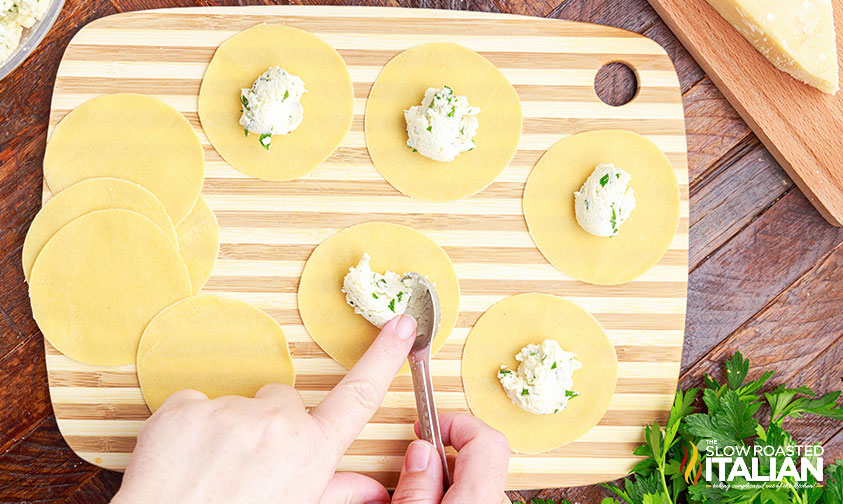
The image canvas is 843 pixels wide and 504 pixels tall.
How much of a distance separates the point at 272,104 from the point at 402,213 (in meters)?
0.49

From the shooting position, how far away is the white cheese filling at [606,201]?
5.33ft

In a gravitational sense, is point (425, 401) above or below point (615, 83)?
below

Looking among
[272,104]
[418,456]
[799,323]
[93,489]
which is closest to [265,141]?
[272,104]

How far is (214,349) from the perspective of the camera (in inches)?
65.3

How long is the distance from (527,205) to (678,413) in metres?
0.78

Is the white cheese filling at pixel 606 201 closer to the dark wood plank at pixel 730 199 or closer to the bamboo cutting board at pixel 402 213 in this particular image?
the bamboo cutting board at pixel 402 213

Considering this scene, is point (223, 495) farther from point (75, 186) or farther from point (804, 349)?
point (804, 349)

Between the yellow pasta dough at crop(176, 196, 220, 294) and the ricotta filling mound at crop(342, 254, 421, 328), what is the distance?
1.36ft

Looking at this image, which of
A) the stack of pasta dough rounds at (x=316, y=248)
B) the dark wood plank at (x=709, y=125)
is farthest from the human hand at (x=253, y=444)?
the dark wood plank at (x=709, y=125)

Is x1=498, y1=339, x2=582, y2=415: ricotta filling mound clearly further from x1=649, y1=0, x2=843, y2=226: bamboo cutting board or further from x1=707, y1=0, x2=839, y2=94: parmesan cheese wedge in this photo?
x1=707, y1=0, x2=839, y2=94: parmesan cheese wedge

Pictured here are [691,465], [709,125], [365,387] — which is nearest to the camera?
[365,387]

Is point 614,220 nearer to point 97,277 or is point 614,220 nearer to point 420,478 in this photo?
point 420,478

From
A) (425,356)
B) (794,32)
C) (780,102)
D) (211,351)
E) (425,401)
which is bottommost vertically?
(211,351)

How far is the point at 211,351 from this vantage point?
1.66 m
